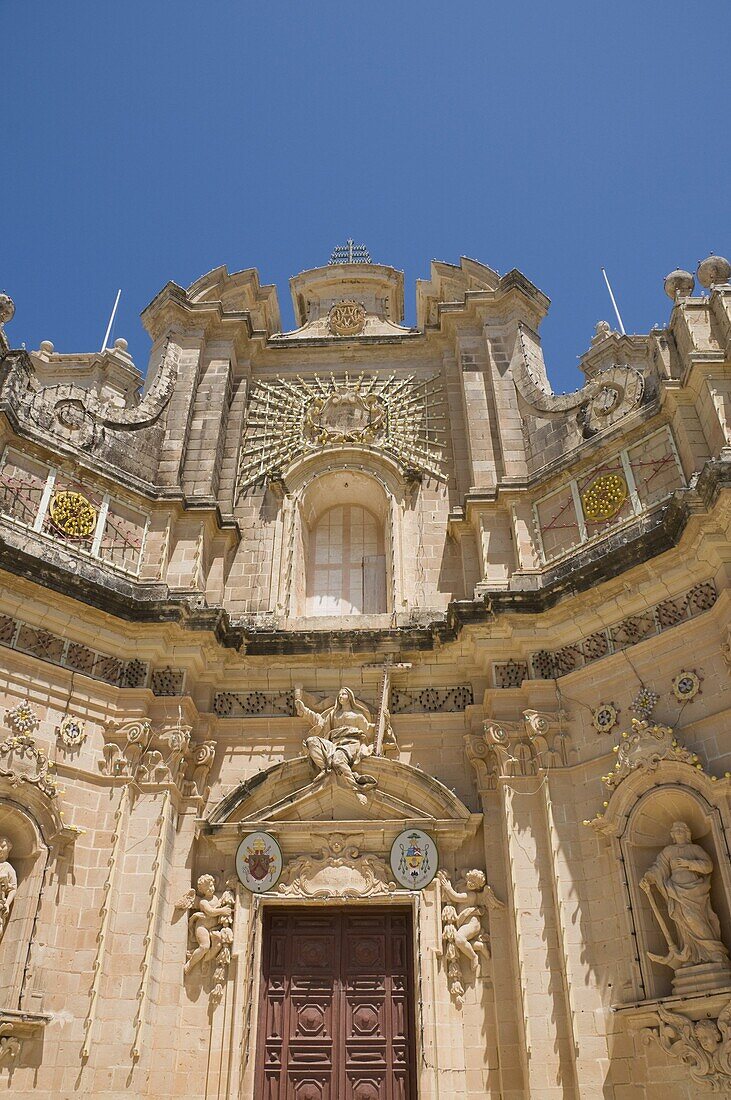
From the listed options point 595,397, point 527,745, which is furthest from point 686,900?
point 595,397

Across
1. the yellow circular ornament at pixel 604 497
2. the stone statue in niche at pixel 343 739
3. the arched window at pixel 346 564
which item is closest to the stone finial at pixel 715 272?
the yellow circular ornament at pixel 604 497

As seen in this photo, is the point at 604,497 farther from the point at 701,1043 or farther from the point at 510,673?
the point at 701,1043

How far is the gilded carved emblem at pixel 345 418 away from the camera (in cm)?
1728

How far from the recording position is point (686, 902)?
10.2 metres

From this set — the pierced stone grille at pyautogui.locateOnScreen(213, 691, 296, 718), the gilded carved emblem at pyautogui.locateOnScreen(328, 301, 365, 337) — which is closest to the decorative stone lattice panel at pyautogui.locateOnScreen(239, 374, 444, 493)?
the gilded carved emblem at pyautogui.locateOnScreen(328, 301, 365, 337)

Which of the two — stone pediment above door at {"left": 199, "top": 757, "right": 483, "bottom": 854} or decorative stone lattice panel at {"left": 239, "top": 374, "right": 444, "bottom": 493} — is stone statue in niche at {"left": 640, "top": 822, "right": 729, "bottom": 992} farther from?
decorative stone lattice panel at {"left": 239, "top": 374, "right": 444, "bottom": 493}

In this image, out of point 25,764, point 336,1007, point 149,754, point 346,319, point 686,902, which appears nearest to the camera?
point 686,902

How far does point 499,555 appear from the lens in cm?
1461

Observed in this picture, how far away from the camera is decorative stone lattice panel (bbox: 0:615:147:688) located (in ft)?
40.2

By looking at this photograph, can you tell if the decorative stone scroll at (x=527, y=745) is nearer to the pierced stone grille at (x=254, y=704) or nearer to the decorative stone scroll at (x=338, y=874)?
the decorative stone scroll at (x=338, y=874)

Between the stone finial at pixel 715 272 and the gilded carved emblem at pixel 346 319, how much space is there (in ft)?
25.6

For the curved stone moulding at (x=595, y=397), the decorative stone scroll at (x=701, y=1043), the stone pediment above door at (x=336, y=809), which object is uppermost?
the curved stone moulding at (x=595, y=397)

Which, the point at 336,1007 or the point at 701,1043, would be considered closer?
the point at 701,1043

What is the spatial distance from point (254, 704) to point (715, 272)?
10.7 metres
